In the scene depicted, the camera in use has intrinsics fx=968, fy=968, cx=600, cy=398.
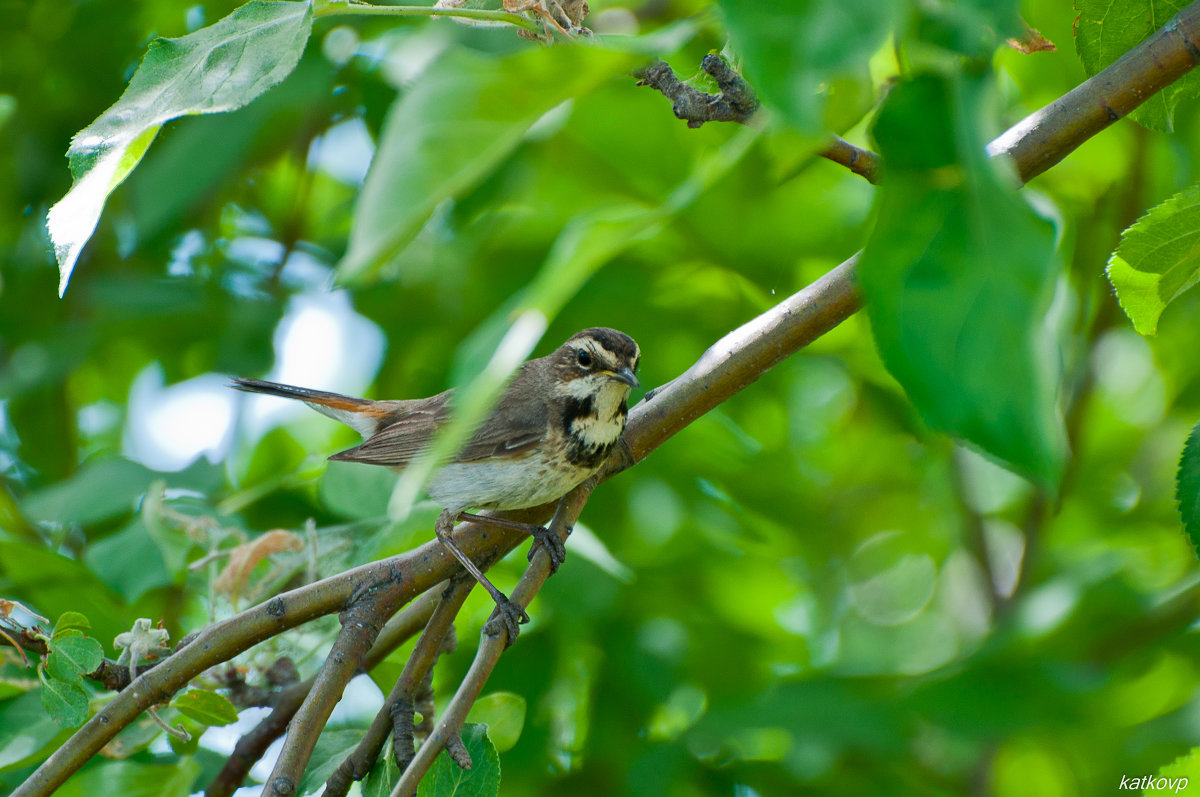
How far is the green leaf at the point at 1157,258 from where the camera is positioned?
155cm

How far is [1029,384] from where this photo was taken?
750mm

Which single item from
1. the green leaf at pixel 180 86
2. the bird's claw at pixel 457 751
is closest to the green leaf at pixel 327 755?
the bird's claw at pixel 457 751

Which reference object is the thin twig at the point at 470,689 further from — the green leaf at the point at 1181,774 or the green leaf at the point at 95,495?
the green leaf at the point at 95,495

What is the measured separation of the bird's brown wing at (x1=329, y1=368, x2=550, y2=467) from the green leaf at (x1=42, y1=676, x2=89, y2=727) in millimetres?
1227

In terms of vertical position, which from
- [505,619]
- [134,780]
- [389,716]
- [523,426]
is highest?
[523,426]

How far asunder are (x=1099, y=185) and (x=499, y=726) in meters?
2.64

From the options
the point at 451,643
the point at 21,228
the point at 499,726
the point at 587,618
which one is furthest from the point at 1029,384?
the point at 21,228

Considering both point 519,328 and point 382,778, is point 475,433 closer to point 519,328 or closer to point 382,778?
point 382,778

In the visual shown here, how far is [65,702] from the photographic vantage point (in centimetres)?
187

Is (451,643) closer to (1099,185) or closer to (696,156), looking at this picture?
(696,156)

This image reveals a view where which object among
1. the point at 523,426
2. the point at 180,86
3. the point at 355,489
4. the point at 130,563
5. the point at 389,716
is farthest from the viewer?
the point at 523,426

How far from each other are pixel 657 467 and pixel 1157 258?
1.84 metres

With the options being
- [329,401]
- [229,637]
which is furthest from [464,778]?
[329,401]

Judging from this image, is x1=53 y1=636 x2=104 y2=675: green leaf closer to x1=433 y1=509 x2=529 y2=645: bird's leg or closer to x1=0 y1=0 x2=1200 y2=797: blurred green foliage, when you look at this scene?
x1=0 y1=0 x2=1200 y2=797: blurred green foliage
